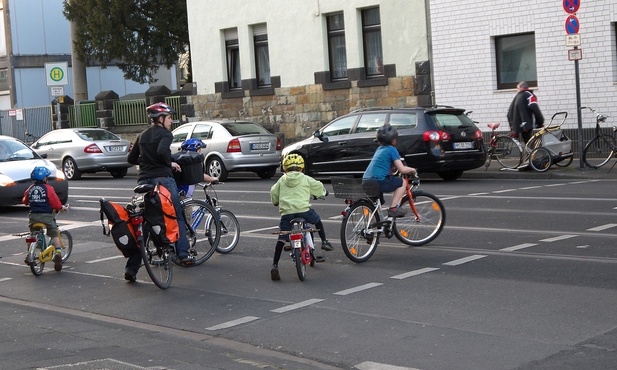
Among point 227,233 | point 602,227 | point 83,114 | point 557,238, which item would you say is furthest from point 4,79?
point 557,238

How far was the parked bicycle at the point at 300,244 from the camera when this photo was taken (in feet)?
33.3

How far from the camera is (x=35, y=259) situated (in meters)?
12.0

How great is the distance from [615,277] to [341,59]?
2147cm

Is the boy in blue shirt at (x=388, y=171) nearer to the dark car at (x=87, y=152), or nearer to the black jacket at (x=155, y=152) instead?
the black jacket at (x=155, y=152)

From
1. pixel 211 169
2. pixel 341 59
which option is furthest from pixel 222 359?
pixel 341 59

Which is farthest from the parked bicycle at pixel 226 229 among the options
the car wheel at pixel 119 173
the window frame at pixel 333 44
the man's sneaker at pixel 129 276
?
the window frame at pixel 333 44

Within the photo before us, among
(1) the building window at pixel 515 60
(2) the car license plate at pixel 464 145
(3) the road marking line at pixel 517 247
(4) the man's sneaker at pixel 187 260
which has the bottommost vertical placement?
(3) the road marking line at pixel 517 247

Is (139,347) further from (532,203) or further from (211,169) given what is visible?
(211,169)

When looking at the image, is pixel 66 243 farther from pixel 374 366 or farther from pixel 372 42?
pixel 372 42

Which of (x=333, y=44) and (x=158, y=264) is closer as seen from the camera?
(x=158, y=264)

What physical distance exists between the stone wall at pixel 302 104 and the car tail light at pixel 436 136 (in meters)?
7.38

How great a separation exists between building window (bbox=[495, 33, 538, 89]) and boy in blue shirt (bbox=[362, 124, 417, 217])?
45.6 ft

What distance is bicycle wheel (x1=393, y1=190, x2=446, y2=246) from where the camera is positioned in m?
12.0

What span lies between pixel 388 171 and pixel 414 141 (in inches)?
341
